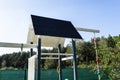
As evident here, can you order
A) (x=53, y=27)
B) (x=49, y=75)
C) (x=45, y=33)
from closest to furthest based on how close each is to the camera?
1. (x=45, y=33)
2. (x=53, y=27)
3. (x=49, y=75)

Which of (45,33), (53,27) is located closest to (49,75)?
(53,27)

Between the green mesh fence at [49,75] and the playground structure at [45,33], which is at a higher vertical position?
the playground structure at [45,33]

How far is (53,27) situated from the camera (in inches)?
154

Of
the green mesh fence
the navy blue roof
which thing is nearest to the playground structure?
the navy blue roof

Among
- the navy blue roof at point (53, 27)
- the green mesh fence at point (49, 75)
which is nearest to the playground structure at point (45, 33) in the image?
the navy blue roof at point (53, 27)

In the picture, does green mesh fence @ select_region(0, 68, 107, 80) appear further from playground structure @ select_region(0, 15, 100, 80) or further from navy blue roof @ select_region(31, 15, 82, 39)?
navy blue roof @ select_region(31, 15, 82, 39)

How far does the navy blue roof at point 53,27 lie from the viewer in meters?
3.59

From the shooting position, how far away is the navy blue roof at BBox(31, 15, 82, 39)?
3594 mm

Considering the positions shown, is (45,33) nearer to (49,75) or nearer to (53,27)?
(53,27)

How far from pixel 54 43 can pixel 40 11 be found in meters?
1.29

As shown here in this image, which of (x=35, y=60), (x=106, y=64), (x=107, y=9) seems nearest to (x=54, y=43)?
(x=35, y=60)

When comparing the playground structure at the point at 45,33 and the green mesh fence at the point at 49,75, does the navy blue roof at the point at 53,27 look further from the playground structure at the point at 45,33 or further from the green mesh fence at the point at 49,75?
the green mesh fence at the point at 49,75

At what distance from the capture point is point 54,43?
434cm

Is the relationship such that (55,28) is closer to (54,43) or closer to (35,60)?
(54,43)
